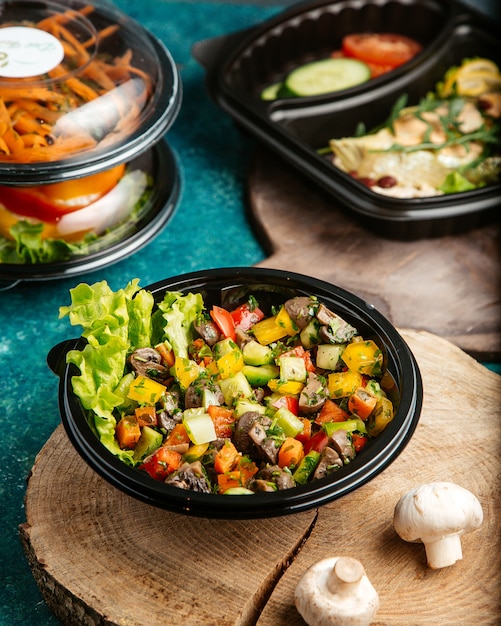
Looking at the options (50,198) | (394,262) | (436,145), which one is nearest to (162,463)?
(50,198)

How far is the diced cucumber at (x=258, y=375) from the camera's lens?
2.59 metres

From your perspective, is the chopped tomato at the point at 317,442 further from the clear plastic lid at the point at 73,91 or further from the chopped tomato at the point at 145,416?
the clear plastic lid at the point at 73,91

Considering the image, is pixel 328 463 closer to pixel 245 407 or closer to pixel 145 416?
pixel 245 407

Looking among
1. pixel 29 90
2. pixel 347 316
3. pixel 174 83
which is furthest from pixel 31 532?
pixel 174 83

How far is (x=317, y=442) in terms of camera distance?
7.90ft

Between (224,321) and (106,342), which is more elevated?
(106,342)

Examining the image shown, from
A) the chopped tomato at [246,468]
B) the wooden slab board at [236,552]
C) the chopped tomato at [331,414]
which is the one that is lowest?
the wooden slab board at [236,552]

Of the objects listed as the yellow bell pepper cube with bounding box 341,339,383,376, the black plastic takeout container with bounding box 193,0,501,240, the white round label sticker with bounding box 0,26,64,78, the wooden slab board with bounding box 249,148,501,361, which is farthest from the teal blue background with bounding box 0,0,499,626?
the yellow bell pepper cube with bounding box 341,339,383,376

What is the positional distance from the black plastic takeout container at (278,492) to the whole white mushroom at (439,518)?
0.13m

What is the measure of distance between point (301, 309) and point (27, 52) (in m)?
1.45

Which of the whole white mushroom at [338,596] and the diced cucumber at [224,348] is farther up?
the diced cucumber at [224,348]

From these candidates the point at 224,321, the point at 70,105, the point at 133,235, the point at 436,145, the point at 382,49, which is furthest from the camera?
the point at 382,49

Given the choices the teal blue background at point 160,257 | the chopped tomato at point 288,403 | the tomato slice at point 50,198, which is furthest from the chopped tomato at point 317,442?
the tomato slice at point 50,198

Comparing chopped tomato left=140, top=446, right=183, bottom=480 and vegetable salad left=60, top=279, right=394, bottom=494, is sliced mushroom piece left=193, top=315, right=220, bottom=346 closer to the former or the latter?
vegetable salad left=60, top=279, right=394, bottom=494
